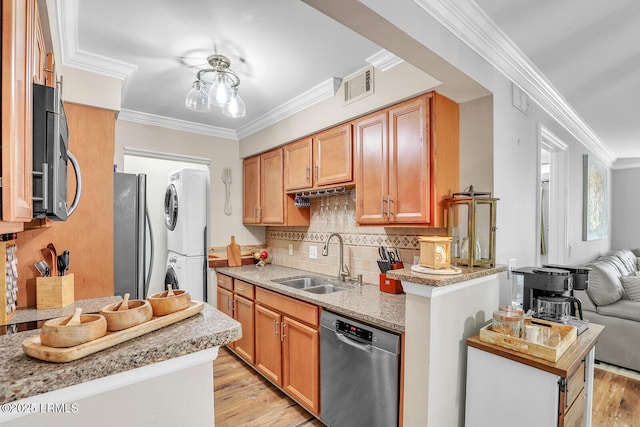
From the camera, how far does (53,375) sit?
70 cm

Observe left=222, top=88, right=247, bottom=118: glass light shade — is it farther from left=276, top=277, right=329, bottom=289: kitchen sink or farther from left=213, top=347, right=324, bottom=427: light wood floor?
left=213, top=347, right=324, bottom=427: light wood floor

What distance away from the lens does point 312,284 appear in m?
3.00

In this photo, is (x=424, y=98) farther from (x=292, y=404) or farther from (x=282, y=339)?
(x=292, y=404)

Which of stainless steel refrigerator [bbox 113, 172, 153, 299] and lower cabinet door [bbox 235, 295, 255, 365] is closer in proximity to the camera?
stainless steel refrigerator [bbox 113, 172, 153, 299]

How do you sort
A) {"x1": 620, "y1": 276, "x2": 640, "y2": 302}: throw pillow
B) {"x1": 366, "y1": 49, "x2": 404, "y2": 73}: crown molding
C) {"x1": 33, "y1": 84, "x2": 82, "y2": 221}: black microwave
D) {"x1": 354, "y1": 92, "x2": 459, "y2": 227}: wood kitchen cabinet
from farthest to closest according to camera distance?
{"x1": 620, "y1": 276, "x2": 640, "y2": 302}: throw pillow < {"x1": 366, "y1": 49, "x2": 404, "y2": 73}: crown molding < {"x1": 354, "y1": 92, "x2": 459, "y2": 227}: wood kitchen cabinet < {"x1": 33, "y1": 84, "x2": 82, "y2": 221}: black microwave

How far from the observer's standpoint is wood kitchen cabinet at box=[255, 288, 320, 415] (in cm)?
216

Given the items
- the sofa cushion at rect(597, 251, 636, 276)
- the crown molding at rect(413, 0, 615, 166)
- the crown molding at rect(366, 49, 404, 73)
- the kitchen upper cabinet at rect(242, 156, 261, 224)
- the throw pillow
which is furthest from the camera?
the sofa cushion at rect(597, 251, 636, 276)

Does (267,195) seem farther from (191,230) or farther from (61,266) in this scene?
(61,266)

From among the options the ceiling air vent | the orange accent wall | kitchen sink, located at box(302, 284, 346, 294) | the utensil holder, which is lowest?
kitchen sink, located at box(302, 284, 346, 294)

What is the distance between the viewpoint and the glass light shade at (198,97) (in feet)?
7.02

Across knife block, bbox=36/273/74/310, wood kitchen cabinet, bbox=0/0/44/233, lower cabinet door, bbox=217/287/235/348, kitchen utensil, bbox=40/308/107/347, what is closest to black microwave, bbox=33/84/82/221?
wood kitchen cabinet, bbox=0/0/44/233

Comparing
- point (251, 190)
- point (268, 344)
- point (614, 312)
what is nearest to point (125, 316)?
point (268, 344)

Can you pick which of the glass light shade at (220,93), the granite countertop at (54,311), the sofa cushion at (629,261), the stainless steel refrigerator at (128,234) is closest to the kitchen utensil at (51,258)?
the granite countertop at (54,311)

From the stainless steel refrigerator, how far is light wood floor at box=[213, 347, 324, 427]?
1.03 meters
